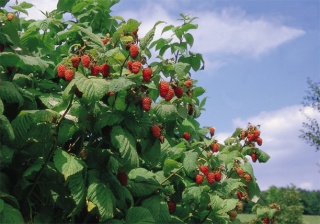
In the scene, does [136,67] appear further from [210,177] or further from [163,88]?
[210,177]

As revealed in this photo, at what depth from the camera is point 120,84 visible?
2.78 m

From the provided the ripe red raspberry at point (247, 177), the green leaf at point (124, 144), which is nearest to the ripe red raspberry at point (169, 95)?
the green leaf at point (124, 144)

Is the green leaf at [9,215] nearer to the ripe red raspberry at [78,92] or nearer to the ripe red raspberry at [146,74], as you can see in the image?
the ripe red raspberry at [78,92]

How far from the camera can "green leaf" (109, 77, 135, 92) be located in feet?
9.07

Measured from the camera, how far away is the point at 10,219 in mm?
2709

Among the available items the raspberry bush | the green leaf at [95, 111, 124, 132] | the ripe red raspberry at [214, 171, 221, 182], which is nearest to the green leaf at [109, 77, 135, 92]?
the raspberry bush

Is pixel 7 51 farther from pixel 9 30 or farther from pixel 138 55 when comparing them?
pixel 138 55

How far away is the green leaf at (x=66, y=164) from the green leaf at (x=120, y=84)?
1.55 feet

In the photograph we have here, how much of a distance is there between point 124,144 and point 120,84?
13.2 inches

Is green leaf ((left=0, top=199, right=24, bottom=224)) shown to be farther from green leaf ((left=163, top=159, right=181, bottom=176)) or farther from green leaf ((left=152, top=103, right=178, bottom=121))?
green leaf ((left=163, top=159, right=181, bottom=176))

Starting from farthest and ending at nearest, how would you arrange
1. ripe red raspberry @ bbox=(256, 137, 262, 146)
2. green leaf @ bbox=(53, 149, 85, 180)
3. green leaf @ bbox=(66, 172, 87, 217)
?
ripe red raspberry @ bbox=(256, 137, 262, 146) → green leaf @ bbox=(66, 172, 87, 217) → green leaf @ bbox=(53, 149, 85, 180)

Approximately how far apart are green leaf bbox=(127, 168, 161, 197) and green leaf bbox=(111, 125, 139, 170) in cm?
59

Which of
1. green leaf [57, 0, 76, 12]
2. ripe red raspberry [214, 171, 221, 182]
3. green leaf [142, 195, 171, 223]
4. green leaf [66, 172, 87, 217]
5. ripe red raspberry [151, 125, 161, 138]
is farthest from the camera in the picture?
green leaf [57, 0, 76, 12]

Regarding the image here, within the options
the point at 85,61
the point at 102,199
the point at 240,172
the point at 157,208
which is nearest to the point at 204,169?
the point at 157,208
